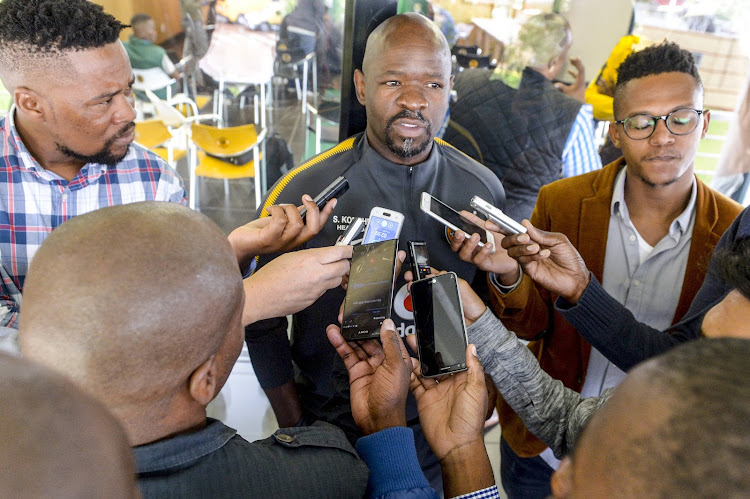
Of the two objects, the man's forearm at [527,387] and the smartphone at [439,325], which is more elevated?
the smartphone at [439,325]

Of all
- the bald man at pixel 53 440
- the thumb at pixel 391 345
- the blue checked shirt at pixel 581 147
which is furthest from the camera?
the blue checked shirt at pixel 581 147

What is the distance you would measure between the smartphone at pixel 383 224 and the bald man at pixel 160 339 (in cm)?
66

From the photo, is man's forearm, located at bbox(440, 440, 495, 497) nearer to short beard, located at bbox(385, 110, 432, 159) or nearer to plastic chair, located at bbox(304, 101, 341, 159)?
short beard, located at bbox(385, 110, 432, 159)

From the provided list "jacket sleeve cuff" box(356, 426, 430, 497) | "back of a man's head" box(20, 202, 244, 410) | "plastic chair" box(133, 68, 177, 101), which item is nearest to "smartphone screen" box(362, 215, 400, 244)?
"jacket sleeve cuff" box(356, 426, 430, 497)

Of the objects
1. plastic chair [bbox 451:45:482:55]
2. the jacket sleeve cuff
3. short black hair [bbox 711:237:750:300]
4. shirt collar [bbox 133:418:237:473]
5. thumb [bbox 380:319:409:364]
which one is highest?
plastic chair [bbox 451:45:482:55]

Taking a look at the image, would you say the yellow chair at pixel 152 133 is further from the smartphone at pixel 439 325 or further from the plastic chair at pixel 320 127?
the smartphone at pixel 439 325

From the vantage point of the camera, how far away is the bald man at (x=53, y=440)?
37 centimetres

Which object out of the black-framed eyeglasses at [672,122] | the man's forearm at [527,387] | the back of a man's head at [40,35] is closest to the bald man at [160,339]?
the man's forearm at [527,387]

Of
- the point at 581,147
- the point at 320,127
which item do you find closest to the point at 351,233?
the point at 581,147

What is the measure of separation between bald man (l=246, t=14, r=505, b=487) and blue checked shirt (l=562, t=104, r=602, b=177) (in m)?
1.11

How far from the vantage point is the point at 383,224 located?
4.86 ft

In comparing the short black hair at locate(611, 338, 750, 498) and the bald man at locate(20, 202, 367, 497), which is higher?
the short black hair at locate(611, 338, 750, 498)

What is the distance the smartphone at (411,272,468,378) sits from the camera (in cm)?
119

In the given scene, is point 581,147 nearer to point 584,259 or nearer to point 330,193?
point 584,259
